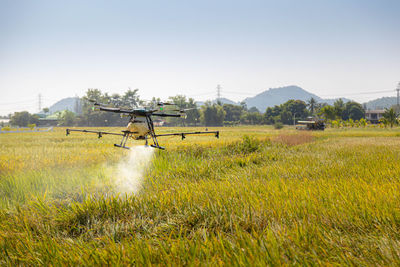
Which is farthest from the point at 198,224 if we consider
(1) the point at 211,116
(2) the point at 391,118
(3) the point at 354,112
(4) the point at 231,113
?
(3) the point at 354,112

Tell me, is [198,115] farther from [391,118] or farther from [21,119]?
[21,119]

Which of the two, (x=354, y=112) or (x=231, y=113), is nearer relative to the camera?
(x=354, y=112)

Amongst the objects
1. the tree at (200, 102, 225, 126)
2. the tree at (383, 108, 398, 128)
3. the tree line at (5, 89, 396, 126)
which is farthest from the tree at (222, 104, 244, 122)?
the tree at (383, 108, 398, 128)

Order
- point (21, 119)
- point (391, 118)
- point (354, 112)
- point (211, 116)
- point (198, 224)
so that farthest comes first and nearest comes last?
point (354, 112), point (21, 119), point (211, 116), point (391, 118), point (198, 224)

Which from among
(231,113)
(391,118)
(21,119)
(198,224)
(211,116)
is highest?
(231,113)

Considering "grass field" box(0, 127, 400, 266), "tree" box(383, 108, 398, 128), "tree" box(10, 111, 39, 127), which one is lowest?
"grass field" box(0, 127, 400, 266)

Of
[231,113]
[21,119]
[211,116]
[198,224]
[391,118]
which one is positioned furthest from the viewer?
[231,113]

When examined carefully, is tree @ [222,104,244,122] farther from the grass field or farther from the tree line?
the grass field

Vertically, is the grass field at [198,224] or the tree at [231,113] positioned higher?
the tree at [231,113]

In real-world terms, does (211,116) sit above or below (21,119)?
below

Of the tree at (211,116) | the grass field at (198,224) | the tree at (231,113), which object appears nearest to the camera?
the grass field at (198,224)

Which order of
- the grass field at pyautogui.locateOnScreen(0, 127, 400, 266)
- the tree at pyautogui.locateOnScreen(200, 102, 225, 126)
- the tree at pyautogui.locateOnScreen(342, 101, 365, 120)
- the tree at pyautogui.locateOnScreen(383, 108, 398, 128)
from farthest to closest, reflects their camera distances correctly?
the tree at pyautogui.locateOnScreen(342, 101, 365, 120) → the tree at pyautogui.locateOnScreen(200, 102, 225, 126) → the tree at pyautogui.locateOnScreen(383, 108, 398, 128) → the grass field at pyautogui.locateOnScreen(0, 127, 400, 266)

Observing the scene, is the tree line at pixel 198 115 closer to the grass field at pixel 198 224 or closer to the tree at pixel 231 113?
the tree at pixel 231 113

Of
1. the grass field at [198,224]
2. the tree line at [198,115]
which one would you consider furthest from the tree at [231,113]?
the grass field at [198,224]
